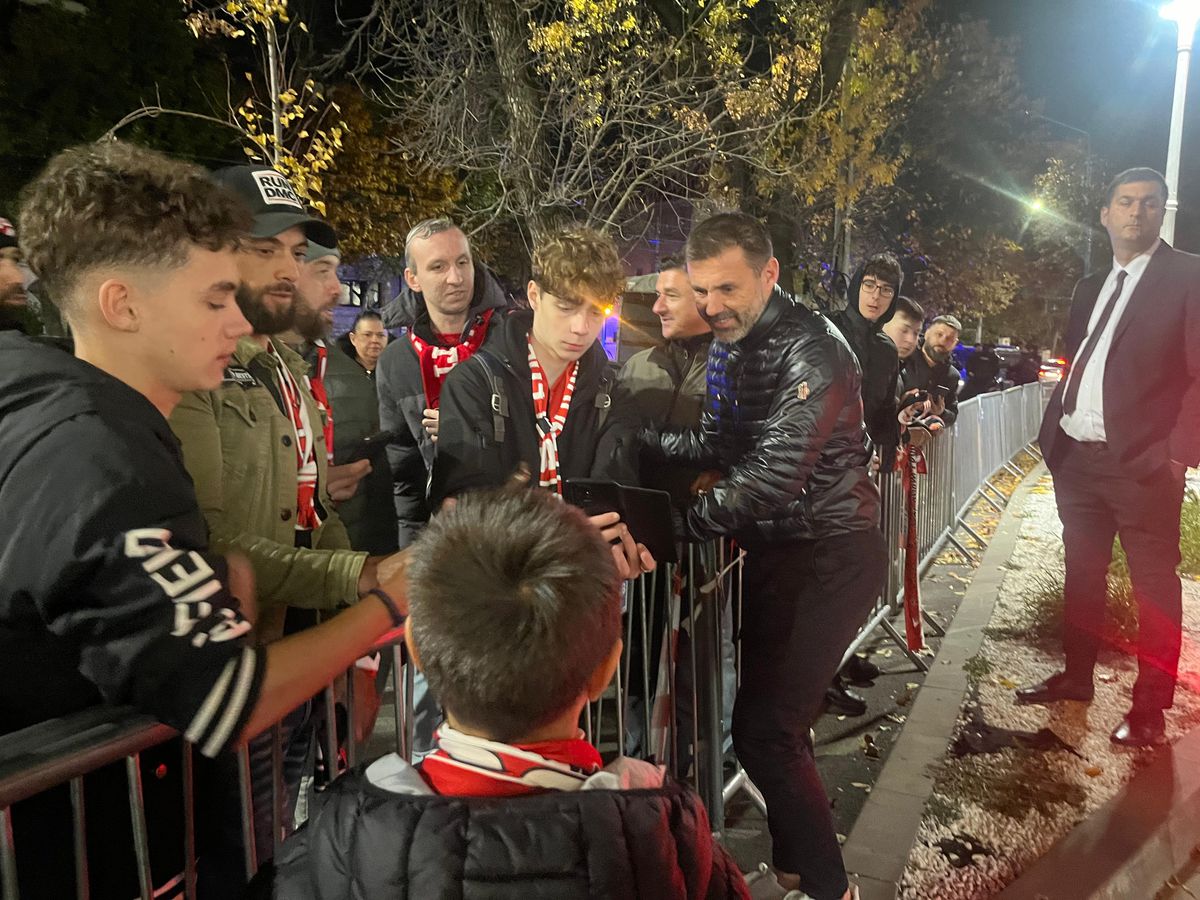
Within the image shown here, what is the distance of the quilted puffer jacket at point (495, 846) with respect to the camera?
45.3 inches

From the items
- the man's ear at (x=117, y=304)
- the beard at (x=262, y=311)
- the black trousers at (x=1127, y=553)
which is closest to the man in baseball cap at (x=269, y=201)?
the beard at (x=262, y=311)

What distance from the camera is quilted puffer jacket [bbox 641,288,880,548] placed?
2.85 metres

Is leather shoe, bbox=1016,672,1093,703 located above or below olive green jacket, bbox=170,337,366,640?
below

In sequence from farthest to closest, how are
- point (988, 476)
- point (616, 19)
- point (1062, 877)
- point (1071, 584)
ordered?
point (616, 19) < point (988, 476) < point (1071, 584) < point (1062, 877)

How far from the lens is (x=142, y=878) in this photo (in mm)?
1669

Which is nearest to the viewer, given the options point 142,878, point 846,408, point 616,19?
point 142,878

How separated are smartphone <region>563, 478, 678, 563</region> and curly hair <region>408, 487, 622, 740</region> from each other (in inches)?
54.5

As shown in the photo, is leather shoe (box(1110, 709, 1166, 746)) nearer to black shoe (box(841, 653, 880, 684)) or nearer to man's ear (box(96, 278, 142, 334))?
black shoe (box(841, 653, 880, 684))

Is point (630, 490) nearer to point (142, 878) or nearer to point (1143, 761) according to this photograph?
point (142, 878)

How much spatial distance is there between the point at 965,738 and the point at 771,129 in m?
11.9

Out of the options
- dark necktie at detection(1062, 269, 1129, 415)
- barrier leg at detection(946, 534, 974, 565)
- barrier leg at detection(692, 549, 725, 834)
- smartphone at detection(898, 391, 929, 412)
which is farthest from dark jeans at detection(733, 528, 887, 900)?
barrier leg at detection(946, 534, 974, 565)

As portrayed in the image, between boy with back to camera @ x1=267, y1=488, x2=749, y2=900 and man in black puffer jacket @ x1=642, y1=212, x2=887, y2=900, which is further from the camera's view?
man in black puffer jacket @ x1=642, y1=212, x2=887, y2=900

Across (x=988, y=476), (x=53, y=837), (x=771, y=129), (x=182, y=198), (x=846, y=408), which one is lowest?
(x=988, y=476)

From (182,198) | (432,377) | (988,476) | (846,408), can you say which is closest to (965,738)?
(846,408)
